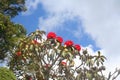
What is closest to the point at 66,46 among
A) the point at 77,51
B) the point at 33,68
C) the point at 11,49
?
the point at 77,51

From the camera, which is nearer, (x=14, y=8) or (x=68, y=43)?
(x=68, y=43)

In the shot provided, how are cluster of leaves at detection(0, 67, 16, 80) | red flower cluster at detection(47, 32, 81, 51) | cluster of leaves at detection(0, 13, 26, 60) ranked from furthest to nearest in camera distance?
1. cluster of leaves at detection(0, 13, 26, 60)
2. red flower cluster at detection(47, 32, 81, 51)
3. cluster of leaves at detection(0, 67, 16, 80)

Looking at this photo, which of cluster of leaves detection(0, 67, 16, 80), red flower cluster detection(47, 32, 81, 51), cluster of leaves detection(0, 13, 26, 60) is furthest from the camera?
cluster of leaves detection(0, 13, 26, 60)

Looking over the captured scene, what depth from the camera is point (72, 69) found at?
1511 cm

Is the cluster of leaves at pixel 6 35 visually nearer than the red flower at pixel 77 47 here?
No

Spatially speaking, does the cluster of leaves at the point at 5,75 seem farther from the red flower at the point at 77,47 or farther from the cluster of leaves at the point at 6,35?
the cluster of leaves at the point at 6,35

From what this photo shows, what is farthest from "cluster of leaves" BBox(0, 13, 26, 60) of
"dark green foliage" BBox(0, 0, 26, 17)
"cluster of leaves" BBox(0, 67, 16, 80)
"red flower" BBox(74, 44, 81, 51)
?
"cluster of leaves" BBox(0, 67, 16, 80)

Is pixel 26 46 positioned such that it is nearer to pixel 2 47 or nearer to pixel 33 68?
pixel 33 68

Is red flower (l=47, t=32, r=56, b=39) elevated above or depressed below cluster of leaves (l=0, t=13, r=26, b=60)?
below

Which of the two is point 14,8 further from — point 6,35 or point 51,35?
point 51,35

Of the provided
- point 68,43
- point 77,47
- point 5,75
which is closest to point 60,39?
point 68,43

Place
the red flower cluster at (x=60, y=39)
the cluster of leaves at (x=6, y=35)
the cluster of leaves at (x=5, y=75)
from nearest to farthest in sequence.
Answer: the cluster of leaves at (x=5, y=75)
the red flower cluster at (x=60, y=39)
the cluster of leaves at (x=6, y=35)

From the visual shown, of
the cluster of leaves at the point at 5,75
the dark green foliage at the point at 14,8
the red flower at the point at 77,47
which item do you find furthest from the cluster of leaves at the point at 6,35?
the cluster of leaves at the point at 5,75

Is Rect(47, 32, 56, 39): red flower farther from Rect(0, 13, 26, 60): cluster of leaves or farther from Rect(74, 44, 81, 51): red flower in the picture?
Rect(0, 13, 26, 60): cluster of leaves
